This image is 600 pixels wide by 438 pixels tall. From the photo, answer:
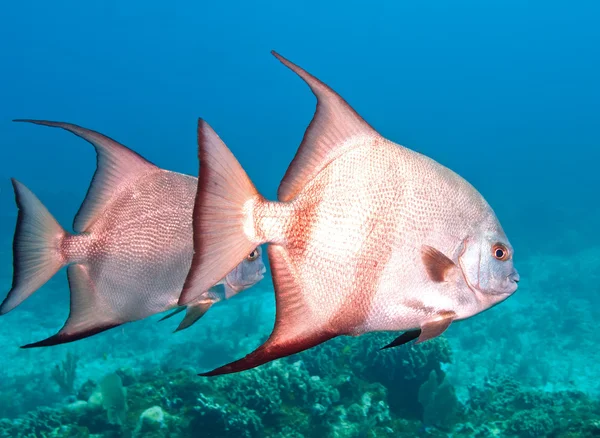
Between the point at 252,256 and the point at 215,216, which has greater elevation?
the point at 252,256

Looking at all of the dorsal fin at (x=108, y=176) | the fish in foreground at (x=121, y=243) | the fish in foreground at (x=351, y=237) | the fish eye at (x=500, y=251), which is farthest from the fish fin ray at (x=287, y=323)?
the dorsal fin at (x=108, y=176)

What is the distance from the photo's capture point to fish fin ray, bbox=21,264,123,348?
189 cm

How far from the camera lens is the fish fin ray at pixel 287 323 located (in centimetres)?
124

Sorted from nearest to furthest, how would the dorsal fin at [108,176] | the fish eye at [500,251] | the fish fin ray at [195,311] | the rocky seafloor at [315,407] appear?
the fish eye at [500,251], the dorsal fin at [108,176], the fish fin ray at [195,311], the rocky seafloor at [315,407]

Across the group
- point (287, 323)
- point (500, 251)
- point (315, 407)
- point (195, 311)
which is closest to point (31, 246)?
point (195, 311)

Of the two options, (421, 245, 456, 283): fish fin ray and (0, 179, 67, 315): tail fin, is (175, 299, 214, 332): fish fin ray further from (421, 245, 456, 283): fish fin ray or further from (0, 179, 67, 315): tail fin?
(421, 245, 456, 283): fish fin ray

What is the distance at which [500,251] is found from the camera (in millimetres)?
1554

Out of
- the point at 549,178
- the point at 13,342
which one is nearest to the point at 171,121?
the point at 549,178

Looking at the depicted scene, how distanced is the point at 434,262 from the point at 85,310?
1520 millimetres

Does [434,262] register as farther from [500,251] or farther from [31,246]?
[31,246]

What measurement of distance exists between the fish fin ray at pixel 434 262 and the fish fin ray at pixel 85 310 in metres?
1.35

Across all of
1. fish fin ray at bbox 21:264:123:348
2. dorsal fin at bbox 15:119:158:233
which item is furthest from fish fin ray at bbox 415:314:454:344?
dorsal fin at bbox 15:119:158:233

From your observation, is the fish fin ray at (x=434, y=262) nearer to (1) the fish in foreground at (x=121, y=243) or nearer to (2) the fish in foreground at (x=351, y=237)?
(2) the fish in foreground at (x=351, y=237)

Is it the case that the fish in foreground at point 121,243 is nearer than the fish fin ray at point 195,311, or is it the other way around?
the fish in foreground at point 121,243
